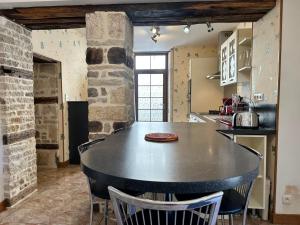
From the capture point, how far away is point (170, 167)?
1.08 m

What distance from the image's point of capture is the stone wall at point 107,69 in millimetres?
2629

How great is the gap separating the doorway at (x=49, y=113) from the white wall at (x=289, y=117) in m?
3.72

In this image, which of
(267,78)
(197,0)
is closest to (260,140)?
(267,78)

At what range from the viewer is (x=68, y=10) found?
2.66 meters

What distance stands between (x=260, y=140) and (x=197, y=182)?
7.21ft

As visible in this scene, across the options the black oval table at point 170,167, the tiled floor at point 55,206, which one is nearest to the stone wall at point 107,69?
the tiled floor at point 55,206

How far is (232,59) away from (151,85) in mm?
3962

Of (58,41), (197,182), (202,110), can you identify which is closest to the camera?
(197,182)

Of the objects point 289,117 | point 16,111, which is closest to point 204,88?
point 289,117

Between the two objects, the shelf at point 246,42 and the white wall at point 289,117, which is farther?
the shelf at point 246,42

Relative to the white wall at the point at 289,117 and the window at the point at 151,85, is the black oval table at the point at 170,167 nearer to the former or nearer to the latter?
the white wall at the point at 289,117

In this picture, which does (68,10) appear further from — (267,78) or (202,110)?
(202,110)

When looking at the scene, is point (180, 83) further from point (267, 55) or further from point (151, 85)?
point (267, 55)

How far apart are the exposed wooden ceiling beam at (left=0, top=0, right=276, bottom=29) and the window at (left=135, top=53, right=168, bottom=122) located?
4712 mm
